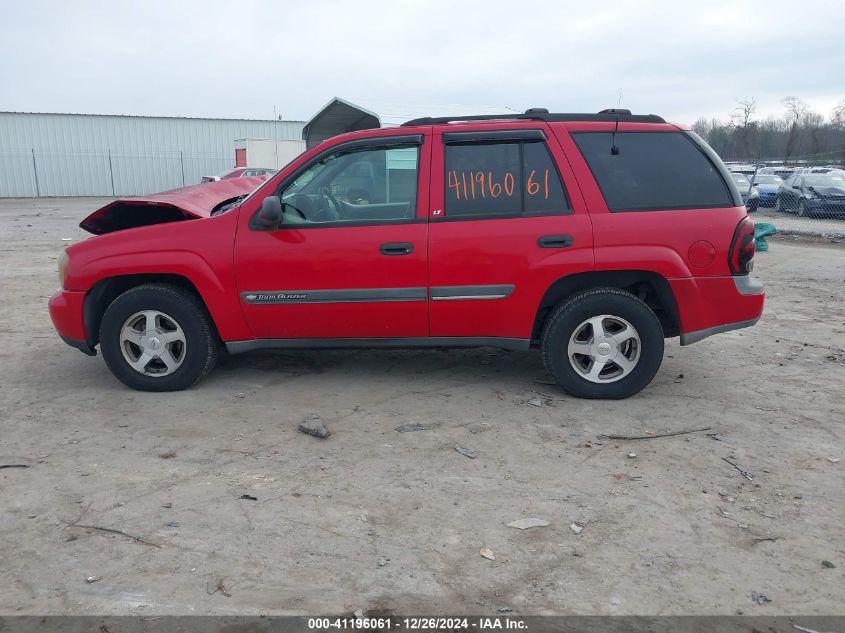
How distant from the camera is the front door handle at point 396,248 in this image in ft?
15.8

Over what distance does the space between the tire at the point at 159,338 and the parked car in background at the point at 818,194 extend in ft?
61.6

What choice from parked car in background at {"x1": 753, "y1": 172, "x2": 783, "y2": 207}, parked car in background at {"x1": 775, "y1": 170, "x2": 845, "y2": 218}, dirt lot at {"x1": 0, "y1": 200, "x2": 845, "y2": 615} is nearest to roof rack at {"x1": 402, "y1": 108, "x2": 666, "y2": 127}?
dirt lot at {"x1": 0, "y1": 200, "x2": 845, "y2": 615}

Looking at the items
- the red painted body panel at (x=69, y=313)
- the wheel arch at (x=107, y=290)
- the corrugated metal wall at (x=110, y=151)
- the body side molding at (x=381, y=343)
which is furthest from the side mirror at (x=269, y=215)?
the corrugated metal wall at (x=110, y=151)

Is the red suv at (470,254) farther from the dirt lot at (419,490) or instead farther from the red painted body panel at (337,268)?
the dirt lot at (419,490)

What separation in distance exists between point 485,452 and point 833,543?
1.76 metres

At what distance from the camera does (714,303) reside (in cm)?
477

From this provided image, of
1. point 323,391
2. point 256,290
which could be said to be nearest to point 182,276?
point 256,290

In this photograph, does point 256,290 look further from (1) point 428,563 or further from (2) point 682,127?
(2) point 682,127

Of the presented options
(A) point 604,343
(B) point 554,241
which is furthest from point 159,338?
(A) point 604,343

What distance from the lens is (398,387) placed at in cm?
526

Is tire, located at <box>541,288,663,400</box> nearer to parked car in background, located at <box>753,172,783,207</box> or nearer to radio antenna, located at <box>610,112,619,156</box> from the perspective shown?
radio antenna, located at <box>610,112,619,156</box>

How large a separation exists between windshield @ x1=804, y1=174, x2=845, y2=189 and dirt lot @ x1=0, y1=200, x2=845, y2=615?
15496mm

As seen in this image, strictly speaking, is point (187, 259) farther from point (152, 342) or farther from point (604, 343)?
point (604, 343)

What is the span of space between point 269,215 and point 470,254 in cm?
136
